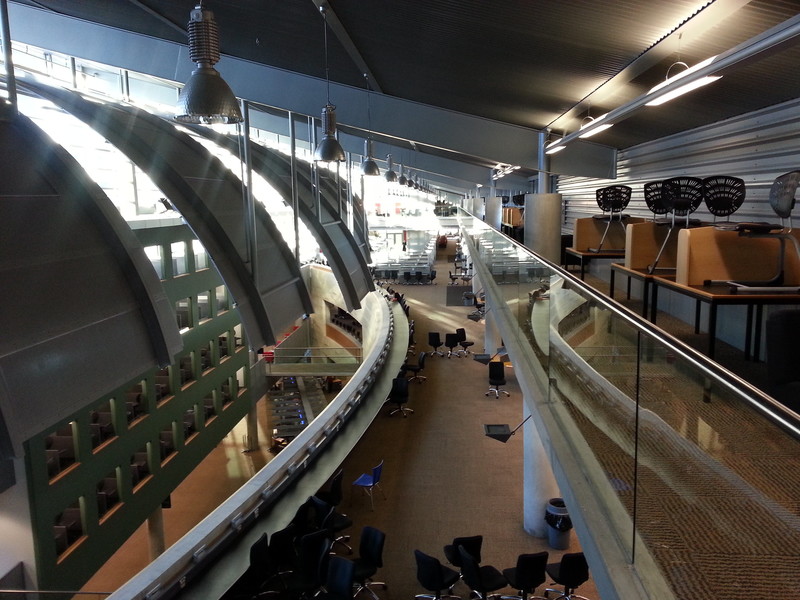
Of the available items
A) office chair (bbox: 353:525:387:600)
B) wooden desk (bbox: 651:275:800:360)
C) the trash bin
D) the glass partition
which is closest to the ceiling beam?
wooden desk (bbox: 651:275:800:360)

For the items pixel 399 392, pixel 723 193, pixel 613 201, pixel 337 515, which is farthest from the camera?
pixel 399 392

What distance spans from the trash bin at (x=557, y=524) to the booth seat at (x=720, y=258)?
5.31m

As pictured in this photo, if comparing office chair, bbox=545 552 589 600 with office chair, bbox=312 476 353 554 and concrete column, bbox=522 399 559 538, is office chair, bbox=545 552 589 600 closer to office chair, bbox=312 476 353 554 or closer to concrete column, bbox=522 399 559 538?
concrete column, bbox=522 399 559 538

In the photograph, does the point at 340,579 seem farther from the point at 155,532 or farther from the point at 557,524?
the point at 155,532

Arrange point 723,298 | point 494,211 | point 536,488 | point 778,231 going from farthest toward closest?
point 494,211 < point 536,488 < point 778,231 < point 723,298

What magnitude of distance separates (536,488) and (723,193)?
563 centimetres

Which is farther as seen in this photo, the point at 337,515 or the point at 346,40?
the point at 337,515

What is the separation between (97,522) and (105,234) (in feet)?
35.6

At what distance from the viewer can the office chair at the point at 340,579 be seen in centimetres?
725

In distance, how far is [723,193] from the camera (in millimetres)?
6359

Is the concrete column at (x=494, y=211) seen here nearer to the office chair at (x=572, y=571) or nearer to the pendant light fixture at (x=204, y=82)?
the office chair at (x=572, y=571)

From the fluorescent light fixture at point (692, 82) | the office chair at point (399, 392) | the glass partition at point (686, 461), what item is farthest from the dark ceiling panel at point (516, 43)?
the office chair at point (399, 392)

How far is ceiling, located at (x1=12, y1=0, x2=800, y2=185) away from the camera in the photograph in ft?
18.1

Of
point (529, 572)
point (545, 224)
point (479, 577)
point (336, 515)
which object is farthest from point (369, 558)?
point (545, 224)
